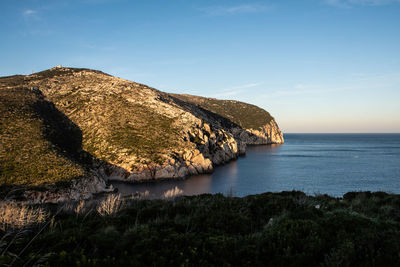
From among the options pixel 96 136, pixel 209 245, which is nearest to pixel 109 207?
pixel 209 245

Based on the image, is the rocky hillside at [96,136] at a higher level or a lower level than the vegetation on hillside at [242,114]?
lower

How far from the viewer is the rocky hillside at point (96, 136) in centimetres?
3541

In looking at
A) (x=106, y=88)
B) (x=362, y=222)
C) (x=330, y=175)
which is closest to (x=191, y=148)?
(x=330, y=175)

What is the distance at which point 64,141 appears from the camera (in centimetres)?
4947

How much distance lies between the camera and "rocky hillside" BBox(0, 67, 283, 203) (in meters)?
35.4

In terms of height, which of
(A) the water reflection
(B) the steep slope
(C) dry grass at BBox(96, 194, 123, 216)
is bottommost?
(A) the water reflection

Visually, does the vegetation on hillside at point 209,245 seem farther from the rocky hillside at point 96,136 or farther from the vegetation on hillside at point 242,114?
the vegetation on hillside at point 242,114

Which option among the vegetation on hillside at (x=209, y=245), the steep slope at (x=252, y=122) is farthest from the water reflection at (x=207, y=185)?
the steep slope at (x=252, y=122)

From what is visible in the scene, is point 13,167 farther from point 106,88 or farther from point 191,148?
point 106,88

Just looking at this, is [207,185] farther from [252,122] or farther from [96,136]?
[252,122]

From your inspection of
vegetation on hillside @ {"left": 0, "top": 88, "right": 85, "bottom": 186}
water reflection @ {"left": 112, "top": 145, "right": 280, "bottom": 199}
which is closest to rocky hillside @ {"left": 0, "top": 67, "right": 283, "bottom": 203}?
vegetation on hillside @ {"left": 0, "top": 88, "right": 85, "bottom": 186}

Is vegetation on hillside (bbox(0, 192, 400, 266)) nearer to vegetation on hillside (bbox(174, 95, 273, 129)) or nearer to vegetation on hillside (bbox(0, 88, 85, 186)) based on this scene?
vegetation on hillside (bbox(0, 88, 85, 186))

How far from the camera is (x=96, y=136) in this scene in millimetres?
56156

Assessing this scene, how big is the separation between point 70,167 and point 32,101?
34507 mm
